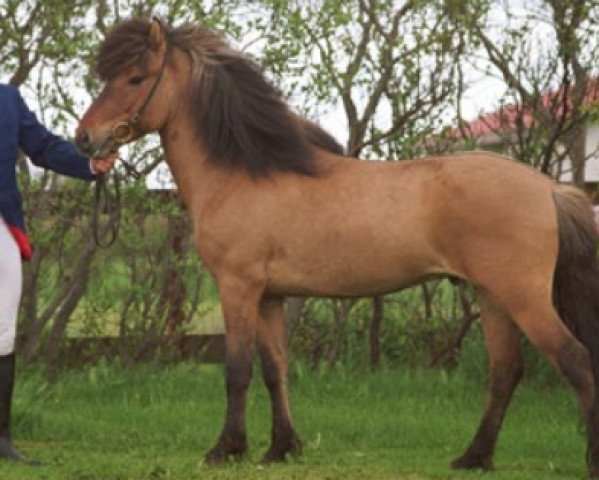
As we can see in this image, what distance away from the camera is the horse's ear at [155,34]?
→ 304 inches

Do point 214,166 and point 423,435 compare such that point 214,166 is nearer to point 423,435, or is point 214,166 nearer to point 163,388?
point 423,435

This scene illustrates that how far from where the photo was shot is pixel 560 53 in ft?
37.1

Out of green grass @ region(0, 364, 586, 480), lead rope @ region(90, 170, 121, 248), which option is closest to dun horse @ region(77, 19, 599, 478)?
green grass @ region(0, 364, 586, 480)

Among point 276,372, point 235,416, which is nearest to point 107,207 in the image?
point 276,372

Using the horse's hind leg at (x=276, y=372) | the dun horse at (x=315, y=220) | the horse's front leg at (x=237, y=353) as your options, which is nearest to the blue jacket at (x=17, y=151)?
the dun horse at (x=315, y=220)

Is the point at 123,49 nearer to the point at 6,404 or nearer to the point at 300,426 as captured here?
the point at 6,404

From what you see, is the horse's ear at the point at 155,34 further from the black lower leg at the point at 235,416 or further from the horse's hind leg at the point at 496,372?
the horse's hind leg at the point at 496,372

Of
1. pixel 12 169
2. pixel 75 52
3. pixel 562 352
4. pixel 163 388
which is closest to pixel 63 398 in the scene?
pixel 163 388

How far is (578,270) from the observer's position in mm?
7434

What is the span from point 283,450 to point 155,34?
2.10 meters

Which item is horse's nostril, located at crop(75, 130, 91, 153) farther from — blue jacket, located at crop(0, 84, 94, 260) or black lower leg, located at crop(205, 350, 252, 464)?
black lower leg, located at crop(205, 350, 252, 464)

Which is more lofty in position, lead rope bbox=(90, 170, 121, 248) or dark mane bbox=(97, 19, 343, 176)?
dark mane bbox=(97, 19, 343, 176)

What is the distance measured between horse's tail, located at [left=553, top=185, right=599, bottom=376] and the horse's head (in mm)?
1966

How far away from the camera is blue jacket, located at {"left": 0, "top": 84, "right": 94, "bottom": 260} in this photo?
785cm
